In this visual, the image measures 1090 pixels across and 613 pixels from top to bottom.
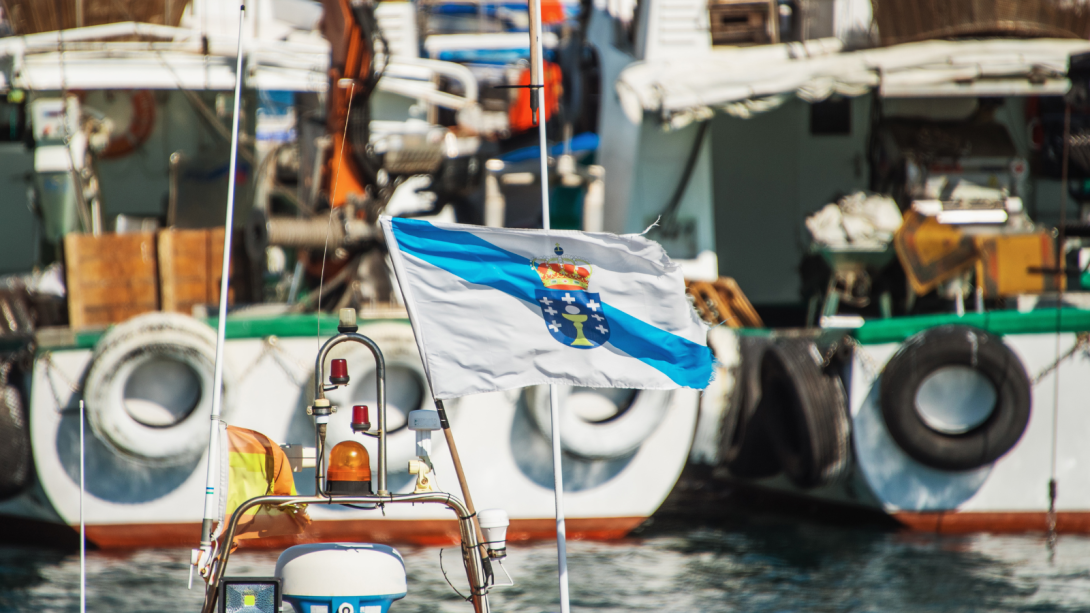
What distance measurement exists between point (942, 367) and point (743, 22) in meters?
5.00

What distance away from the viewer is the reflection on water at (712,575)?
775 cm

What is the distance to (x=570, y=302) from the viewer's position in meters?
5.10

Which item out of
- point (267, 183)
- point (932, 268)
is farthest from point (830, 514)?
point (267, 183)

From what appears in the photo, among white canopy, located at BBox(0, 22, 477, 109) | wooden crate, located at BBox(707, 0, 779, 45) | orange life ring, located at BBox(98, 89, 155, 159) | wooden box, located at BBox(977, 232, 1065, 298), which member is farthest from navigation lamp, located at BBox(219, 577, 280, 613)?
orange life ring, located at BBox(98, 89, 155, 159)

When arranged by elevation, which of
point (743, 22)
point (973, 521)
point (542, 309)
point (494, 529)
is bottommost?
point (973, 521)

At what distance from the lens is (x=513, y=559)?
30.1ft

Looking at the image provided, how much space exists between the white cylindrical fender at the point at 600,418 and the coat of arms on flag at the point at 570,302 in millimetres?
4182

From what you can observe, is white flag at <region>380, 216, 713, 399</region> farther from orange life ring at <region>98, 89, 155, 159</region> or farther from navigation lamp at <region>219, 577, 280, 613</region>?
orange life ring at <region>98, 89, 155, 159</region>

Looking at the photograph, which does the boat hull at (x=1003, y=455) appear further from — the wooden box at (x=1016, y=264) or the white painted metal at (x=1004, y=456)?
the wooden box at (x=1016, y=264)

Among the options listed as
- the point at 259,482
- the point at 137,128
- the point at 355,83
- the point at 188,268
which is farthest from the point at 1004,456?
the point at 137,128

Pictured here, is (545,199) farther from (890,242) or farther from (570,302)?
(890,242)

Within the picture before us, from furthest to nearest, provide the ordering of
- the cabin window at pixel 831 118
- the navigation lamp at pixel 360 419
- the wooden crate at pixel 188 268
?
1. the cabin window at pixel 831 118
2. the wooden crate at pixel 188 268
3. the navigation lamp at pixel 360 419

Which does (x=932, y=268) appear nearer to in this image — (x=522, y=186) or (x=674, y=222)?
(x=674, y=222)

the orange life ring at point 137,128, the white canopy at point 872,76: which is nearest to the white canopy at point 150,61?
the orange life ring at point 137,128
